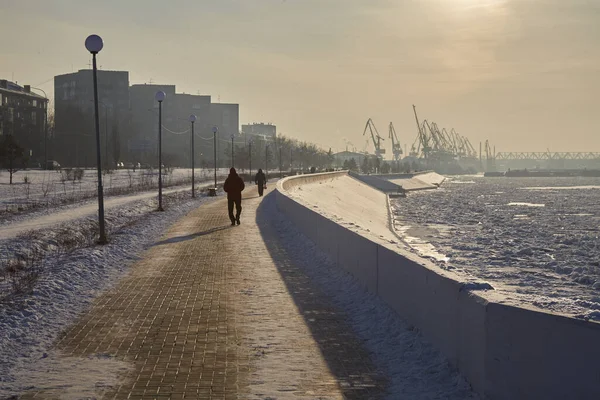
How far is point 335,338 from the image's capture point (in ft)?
23.6

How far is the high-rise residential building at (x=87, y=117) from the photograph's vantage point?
9250cm

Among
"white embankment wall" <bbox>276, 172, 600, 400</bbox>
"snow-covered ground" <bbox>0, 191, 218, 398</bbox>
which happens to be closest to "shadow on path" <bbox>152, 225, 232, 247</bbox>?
"snow-covered ground" <bbox>0, 191, 218, 398</bbox>

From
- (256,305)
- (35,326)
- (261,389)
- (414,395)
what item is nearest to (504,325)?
(414,395)

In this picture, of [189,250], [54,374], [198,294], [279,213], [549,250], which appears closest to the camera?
[54,374]

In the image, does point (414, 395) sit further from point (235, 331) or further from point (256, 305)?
point (256, 305)

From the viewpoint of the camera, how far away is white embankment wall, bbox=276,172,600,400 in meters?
4.36

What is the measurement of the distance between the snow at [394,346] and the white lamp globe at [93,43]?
7156 millimetres

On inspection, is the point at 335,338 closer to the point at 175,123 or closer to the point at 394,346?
the point at 394,346

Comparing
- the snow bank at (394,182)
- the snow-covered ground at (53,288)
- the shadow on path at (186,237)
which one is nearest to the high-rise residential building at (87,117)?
the snow bank at (394,182)

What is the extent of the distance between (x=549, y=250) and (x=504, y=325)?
77.3ft

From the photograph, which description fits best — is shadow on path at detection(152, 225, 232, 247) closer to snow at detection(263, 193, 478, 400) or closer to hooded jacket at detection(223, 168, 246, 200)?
hooded jacket at detection(223, 168, 246, 200)

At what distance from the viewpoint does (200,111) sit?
184 meters

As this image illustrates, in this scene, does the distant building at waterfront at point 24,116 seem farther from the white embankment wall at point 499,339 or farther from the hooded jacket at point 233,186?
the white embankment wall at point 499,339

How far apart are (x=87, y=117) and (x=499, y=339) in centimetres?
10956
